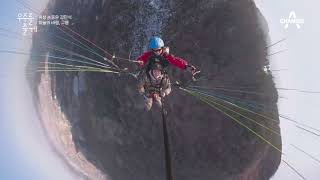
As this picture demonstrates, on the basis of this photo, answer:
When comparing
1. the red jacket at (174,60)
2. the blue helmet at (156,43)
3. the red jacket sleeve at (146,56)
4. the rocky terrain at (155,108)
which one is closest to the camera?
the blue helmet at (156,43)

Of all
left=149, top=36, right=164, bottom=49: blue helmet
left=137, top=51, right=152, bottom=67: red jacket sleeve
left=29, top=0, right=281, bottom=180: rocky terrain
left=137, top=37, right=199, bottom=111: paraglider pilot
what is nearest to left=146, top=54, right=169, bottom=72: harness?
left=137, top=37, right=199, bottom=111: paraglider pilot

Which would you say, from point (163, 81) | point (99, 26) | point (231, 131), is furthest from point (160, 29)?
point (163, 81)

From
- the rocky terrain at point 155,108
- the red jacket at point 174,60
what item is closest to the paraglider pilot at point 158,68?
the red jacket at point 174,60

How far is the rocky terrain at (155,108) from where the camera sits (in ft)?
65.7

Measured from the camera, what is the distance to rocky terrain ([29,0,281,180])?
20.0 metres

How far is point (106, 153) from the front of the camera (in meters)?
23.0

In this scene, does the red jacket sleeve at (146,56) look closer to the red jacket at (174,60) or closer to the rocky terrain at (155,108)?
the red jacket at (174,60)

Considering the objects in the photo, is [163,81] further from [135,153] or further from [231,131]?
[135,153]

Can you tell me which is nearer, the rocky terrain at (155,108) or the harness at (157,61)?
the harness at (157,61)

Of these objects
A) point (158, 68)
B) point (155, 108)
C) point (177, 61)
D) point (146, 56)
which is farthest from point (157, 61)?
point (155, 108)

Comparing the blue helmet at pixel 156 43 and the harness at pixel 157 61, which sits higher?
the blue helmet at pixel 156 43

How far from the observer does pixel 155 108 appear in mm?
22031

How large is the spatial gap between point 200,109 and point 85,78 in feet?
23.0

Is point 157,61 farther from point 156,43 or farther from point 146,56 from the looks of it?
point 156,43
